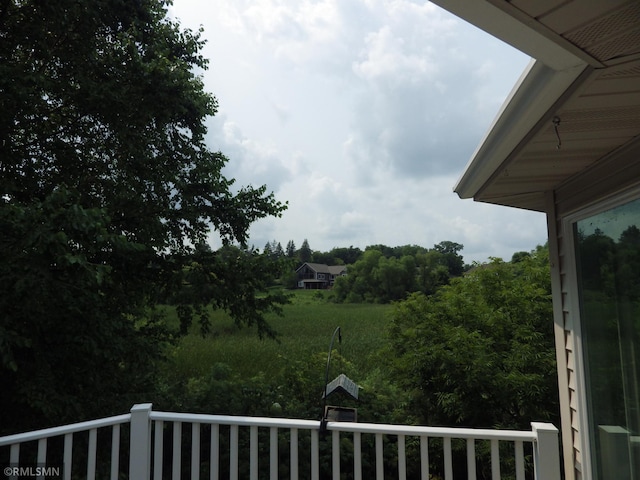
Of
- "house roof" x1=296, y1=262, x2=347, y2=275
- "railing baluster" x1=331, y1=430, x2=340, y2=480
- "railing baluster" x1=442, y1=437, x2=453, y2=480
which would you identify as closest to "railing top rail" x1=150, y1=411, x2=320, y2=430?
"railing baluster" x1=331, y1=430, x2=340, y2=480

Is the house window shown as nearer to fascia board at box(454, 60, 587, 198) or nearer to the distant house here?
→ fascia board at box(454, 60, 587, 198)

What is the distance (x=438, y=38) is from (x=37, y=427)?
19.6 feet

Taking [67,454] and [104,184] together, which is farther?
[104,184]

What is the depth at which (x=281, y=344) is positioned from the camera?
26.8ft

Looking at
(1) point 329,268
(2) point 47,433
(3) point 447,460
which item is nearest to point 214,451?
(2) point 47,433

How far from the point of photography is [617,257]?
1863mm

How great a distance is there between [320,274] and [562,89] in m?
14.0

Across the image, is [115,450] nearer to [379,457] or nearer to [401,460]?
[379,457]

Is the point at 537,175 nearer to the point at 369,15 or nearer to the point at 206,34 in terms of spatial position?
the point at 369,15

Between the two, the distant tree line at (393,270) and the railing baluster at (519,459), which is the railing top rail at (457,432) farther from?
the distant tree line at (393,270)

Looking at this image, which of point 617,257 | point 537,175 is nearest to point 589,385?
point 617,257

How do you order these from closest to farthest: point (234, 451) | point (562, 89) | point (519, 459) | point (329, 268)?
point (562, 89)
point (519, 459)
point (234, 451)
point (329, 268)

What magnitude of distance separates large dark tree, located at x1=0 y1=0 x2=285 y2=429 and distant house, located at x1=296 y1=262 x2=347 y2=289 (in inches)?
264

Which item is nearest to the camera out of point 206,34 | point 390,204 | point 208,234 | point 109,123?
point 109,123
